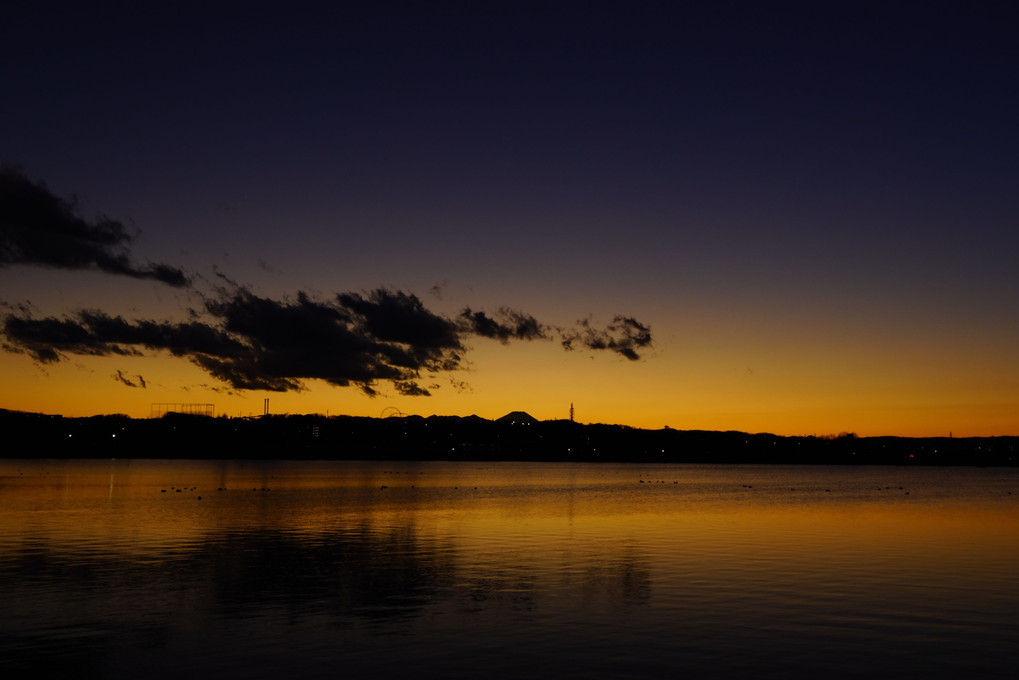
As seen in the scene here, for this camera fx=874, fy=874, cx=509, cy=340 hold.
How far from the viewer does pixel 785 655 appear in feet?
77.3

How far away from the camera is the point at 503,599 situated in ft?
104

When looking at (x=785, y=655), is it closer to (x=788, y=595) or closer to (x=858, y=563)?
(x=788, y=595)

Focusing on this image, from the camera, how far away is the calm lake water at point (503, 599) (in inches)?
894

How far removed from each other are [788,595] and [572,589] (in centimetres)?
816

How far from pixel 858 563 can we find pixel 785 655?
72.2ft

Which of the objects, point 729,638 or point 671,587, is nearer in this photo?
point 729,638

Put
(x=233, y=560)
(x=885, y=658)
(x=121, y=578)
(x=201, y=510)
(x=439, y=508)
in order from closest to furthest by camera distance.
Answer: (x=885, y=658) < (x=121, y=578) < (x=233, y=560) < (x=201, y=510) < (x=439, y=508)

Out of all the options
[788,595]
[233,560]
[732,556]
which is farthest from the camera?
[732,556]

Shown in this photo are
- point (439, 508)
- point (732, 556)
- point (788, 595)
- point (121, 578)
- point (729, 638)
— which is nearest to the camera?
point (729, 638)

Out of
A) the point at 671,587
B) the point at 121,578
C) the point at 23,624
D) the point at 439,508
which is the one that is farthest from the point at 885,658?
the point at 439,508

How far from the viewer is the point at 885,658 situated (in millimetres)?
23438

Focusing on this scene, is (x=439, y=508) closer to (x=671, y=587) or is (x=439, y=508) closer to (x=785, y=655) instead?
(x=671, y=587)

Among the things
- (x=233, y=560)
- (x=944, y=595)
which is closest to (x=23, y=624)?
(x=233, y=560)

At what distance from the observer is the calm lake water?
2270cm
